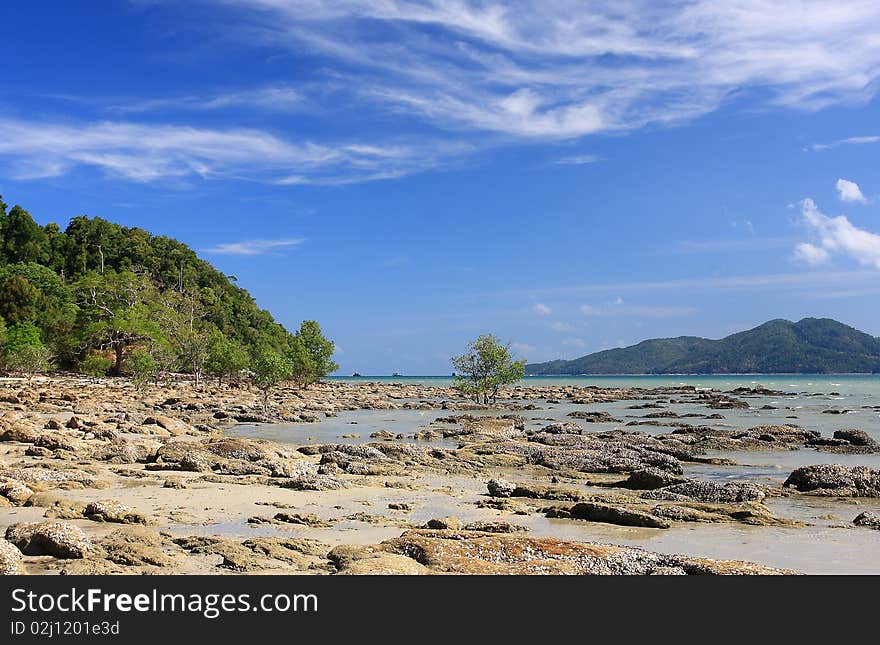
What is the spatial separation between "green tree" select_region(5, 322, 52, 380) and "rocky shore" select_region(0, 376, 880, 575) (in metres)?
34.3

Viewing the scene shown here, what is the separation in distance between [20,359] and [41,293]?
2556 centimetres

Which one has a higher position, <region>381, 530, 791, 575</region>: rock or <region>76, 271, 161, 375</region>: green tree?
<region>76, 271, 161, 375</region>: green tree

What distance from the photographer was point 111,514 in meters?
10.2

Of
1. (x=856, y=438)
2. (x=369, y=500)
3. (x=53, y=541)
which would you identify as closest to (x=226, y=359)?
(x=856, y=438)

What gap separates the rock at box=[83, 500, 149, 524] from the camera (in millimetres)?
10164

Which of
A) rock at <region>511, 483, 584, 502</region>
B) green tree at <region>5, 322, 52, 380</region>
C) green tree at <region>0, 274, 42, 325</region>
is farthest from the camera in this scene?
green tree at <region>0, 274, 42, 325</region>

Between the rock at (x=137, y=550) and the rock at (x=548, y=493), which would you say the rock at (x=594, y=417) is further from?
the rock at (x=137, y=550)

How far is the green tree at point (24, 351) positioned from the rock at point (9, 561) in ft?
176

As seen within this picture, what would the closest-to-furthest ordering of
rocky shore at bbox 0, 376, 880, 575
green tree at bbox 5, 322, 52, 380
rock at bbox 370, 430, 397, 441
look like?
rocky shore at bbox 0, 376, 880, 575, rock at bbox 370, 430, 397, 441, green tree at bbox 5, 322, 52, 380

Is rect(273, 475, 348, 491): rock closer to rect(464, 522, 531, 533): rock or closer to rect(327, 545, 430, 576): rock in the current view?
rect(464, 522, 531, 533): rock

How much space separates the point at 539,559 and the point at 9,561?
18.8 ft

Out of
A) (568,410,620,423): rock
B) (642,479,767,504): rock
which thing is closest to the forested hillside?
(568,410,620,423): rock

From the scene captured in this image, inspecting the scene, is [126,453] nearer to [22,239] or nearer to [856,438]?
[856,438]

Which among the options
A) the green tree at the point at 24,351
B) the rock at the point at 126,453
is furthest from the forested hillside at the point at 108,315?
the rock at the point at 126,453
